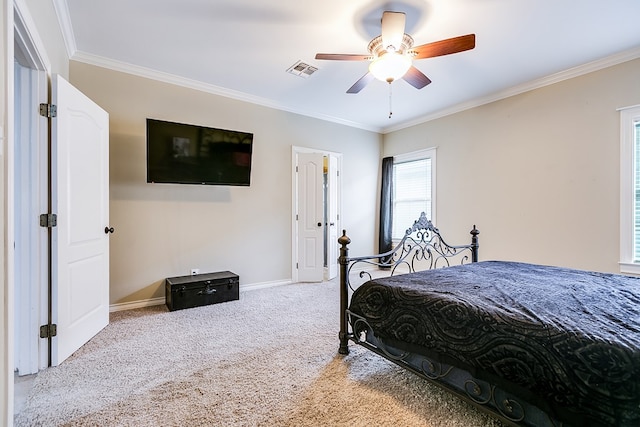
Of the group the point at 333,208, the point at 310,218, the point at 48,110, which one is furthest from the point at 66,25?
the point at 333,208

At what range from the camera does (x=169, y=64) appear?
336cm

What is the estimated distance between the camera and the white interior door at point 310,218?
188 inches

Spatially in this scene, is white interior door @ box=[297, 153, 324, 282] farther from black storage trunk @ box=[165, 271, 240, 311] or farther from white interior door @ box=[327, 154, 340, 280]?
black storage trunk @ box=[165, 271, 240, 311]

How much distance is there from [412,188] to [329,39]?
3.21 m

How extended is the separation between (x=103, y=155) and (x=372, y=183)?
421 centimetres

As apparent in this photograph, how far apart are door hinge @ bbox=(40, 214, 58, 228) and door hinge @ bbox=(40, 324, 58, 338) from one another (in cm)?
72

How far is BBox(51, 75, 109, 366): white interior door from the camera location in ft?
7.21

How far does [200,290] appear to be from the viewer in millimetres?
3475

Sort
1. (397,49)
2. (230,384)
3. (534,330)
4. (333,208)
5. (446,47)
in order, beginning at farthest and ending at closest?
(333,208), (397,49), (446,47), (230,384), (534,330)

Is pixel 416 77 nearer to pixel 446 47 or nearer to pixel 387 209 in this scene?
pixel 446 47

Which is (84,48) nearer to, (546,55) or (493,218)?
(546,55)

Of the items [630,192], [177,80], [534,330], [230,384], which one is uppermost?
[177,80]

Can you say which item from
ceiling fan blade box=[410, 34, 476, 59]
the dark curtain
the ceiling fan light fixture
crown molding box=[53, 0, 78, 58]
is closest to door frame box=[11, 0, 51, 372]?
crown molding box=[53, 0, 78, 58]

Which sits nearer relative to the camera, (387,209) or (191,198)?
(191,198)
